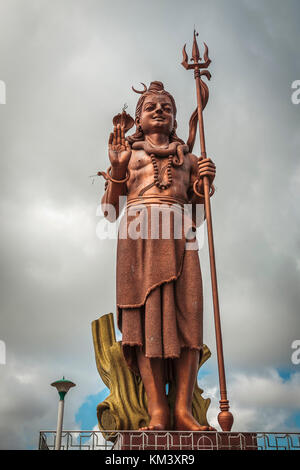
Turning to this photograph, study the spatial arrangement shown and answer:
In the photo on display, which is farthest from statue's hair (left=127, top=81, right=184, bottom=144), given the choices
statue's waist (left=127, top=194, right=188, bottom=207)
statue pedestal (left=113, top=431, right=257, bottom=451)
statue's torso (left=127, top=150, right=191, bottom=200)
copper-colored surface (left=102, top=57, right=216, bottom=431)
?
statue pedestal (left=113, top=431, right=257, bottom=451)

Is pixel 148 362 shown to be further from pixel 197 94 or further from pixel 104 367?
pixel 197 94

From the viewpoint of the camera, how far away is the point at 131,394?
6.64 m

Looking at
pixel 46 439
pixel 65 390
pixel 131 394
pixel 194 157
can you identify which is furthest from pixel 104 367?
pixel 194 157

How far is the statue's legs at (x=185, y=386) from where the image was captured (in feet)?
19.0

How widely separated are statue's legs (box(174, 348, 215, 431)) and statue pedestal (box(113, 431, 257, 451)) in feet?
1.42

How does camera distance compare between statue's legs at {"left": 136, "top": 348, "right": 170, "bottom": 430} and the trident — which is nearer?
the trident

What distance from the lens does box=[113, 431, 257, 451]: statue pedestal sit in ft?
16.9

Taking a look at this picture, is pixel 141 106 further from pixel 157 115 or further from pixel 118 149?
pixel 118 149

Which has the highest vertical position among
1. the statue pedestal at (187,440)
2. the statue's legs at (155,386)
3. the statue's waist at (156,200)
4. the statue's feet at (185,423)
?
the statue's waist at (156,200)

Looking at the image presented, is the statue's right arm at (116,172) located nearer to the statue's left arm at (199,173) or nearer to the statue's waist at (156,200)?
the statue's waist at (156,200)

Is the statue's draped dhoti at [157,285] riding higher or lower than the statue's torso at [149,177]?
lower

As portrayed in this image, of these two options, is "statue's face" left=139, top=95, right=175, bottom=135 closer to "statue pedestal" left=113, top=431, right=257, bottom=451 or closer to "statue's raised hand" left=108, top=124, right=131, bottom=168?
"statue's raised hand" left=108, top=124, right=131, bottom=168

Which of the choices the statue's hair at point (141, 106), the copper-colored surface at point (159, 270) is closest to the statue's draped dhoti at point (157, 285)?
the copper-colored surface at point (159, 270)

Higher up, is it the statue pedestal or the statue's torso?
the statue's torso
